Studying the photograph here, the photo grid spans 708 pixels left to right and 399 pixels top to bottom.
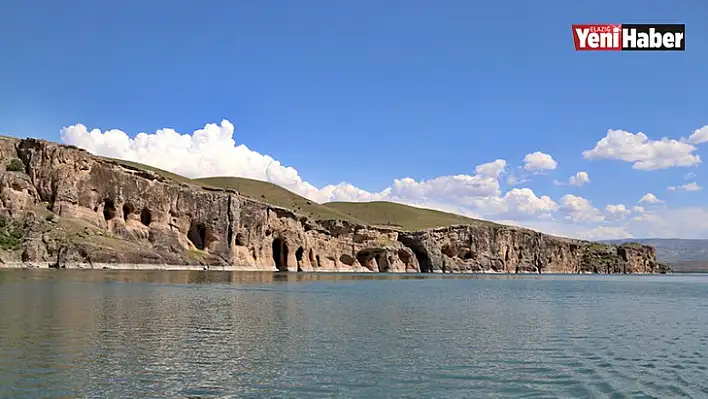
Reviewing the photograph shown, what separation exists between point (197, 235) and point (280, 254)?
979 inches

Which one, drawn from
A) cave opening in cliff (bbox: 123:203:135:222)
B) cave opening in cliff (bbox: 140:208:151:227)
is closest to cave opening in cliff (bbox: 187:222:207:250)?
cave opening in cliff (bbox: 140:208:151:227)

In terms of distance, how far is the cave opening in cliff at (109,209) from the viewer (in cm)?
9419

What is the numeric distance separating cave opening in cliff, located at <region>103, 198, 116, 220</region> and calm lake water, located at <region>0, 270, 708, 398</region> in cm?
6175

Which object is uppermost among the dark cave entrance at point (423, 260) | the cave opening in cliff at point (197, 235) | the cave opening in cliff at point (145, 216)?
the cave opening in cliff at point (145, 216)

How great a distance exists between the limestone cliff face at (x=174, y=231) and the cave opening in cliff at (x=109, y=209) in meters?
0.16

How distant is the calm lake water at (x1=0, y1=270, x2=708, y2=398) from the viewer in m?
15.6

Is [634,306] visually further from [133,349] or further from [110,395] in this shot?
[110,395]

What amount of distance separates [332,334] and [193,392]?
34.8 feet

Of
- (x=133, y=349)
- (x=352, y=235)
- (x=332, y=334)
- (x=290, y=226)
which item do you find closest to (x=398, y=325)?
(x=332, y=334)

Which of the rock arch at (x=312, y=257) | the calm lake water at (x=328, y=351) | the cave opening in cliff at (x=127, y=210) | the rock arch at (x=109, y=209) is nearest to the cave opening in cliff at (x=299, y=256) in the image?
the rock arch at (x=312, y=257)

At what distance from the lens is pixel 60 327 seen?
76.9 feet

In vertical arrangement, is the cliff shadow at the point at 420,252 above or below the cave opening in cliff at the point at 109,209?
below

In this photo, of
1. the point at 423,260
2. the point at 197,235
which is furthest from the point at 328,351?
the point at 423,260

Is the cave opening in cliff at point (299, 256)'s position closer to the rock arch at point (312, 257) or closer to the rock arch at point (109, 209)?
the rock arch at point (312, 257)
